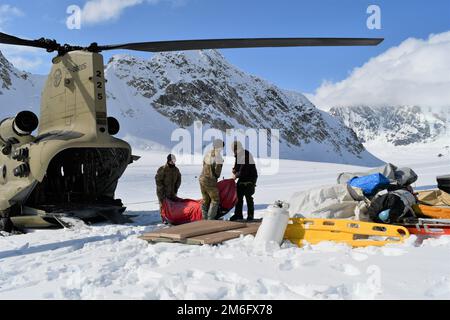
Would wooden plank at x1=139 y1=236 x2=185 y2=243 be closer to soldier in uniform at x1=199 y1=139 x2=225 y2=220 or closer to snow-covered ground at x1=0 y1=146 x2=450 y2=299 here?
snow-covered ground at x1=0 y1=146 x2=450 y2=299

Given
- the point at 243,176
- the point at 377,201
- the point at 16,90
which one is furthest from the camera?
the point at 16,90

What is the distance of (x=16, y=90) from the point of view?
270ft

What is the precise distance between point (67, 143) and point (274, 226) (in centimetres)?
472

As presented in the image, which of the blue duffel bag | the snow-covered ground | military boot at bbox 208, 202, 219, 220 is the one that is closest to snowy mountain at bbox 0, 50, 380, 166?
military boot at bbox 208, 202, 219, 220

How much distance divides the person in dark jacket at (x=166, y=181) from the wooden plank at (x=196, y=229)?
1966 mm

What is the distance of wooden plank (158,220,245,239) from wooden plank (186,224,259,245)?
0.47 ft

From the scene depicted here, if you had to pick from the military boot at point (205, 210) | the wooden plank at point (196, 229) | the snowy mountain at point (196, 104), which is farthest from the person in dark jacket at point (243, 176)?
the snowy mountain at point (196, 104)

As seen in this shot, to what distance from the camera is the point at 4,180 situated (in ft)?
30.2

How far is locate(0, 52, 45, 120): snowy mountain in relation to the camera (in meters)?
73.0

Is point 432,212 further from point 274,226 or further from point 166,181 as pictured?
point 166,181

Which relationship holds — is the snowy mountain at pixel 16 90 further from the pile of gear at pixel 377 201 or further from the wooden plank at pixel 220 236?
the pile of gear at pixel 377 201

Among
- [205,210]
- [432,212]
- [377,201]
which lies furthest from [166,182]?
[432,212]

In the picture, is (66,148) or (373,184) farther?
(66,148)

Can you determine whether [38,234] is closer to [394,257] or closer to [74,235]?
[74,235]
